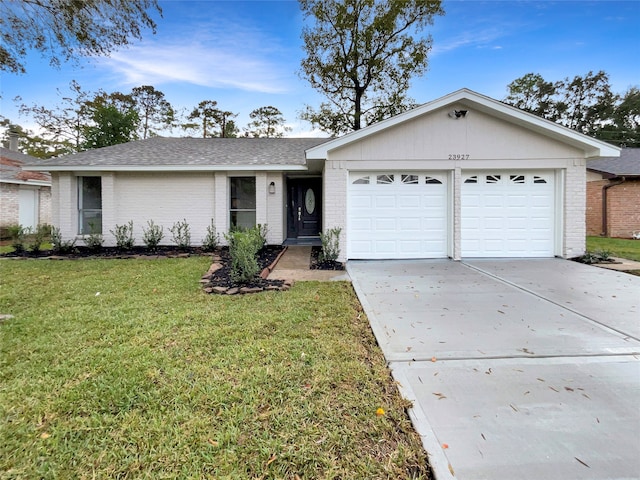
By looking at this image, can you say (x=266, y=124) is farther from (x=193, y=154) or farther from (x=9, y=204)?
(x=9, y=204)

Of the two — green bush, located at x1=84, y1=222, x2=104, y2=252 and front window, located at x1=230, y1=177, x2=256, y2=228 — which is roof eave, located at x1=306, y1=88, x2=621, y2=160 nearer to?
front window, located at x1=230, y1=177, x2=256, y2=228

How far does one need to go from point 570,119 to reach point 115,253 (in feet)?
142

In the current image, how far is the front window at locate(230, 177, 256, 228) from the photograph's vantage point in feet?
35.9

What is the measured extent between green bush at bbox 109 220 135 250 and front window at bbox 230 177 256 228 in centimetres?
324

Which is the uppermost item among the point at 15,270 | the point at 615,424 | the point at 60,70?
the point at 60,70

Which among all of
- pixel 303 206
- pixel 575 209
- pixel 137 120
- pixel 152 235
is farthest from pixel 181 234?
pixel 137 120

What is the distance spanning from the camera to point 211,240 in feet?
33.9

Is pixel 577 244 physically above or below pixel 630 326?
above

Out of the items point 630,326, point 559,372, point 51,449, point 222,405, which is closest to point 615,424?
point 559,372

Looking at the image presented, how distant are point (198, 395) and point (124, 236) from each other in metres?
9.71

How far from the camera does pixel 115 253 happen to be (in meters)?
9.74

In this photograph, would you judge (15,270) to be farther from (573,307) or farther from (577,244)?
(577,244)

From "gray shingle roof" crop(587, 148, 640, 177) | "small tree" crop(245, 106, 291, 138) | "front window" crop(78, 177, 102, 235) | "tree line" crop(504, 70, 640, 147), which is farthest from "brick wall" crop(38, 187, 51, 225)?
"tree line" crop(504, 70, 640, 147)

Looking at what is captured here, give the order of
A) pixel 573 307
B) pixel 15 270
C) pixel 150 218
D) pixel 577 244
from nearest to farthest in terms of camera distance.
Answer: pixel 573 307 → pixel 15 270 → pixel 577 244 → pixel 150 218
